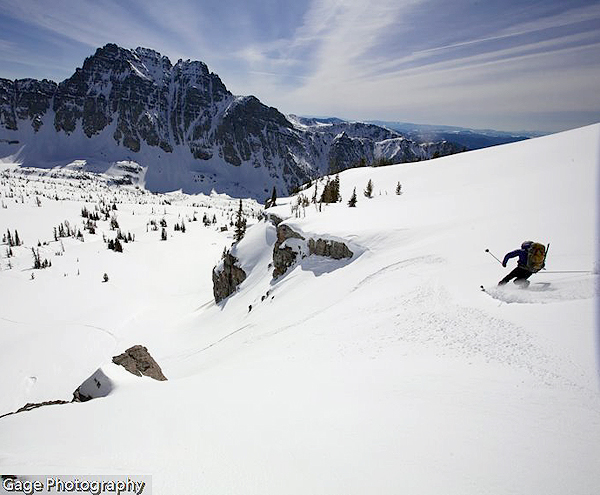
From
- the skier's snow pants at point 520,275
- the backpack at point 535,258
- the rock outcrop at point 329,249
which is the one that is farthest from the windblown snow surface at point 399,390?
the rock outcrop at point 329,249

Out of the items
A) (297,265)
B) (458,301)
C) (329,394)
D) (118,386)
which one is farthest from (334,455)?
(297,265)

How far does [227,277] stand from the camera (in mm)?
33938

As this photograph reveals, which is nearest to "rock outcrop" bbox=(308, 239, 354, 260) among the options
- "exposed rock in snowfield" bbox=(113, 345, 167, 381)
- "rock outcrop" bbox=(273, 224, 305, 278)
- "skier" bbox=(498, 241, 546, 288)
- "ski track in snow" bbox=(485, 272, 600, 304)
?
"rock outcrop" bbox=(273, 224, 305, 278)

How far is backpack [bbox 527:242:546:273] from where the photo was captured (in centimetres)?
741

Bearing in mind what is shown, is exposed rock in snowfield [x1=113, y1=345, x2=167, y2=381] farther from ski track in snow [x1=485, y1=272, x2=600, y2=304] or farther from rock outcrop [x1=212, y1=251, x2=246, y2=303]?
rock outcrop [x1=212, y1=251, x2=246, y2=303]

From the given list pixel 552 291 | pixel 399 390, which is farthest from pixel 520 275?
pixel 399 390

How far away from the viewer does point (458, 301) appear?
7.74m

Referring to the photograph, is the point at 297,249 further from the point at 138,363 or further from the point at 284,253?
the point at 138,363

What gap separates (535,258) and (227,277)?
30.4m

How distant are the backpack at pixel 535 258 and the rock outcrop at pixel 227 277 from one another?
27654mm

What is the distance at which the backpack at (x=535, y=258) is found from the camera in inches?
292

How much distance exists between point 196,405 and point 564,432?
5894 mm

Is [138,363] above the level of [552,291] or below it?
below

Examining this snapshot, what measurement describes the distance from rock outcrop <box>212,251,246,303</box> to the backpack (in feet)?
90.7
